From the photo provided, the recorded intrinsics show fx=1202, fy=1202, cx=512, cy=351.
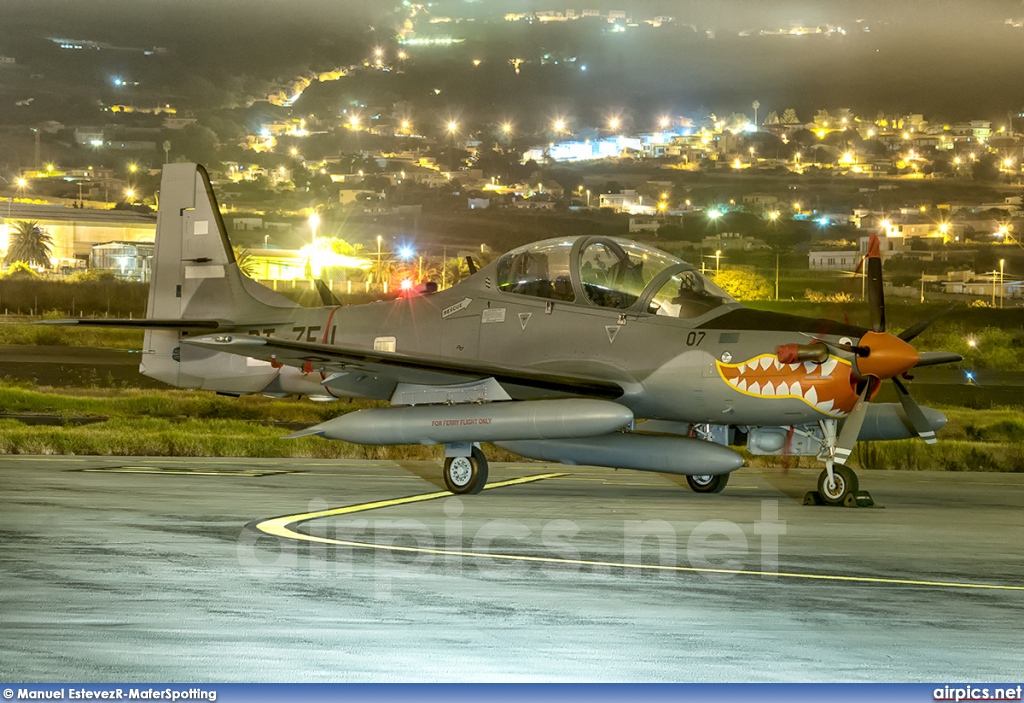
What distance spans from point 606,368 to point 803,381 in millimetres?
2738

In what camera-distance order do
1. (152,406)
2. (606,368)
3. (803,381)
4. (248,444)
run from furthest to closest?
(152,406) < (248,444) < (606,368) < (803,381)

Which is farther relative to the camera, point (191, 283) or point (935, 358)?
point (191, 283)

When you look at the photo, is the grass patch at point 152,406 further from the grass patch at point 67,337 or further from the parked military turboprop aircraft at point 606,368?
the grass patch at point 67,337

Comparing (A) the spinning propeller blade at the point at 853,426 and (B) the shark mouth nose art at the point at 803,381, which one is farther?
(A) the spinning propeller blade at the point at 853,426

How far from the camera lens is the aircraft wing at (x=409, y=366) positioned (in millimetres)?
15773

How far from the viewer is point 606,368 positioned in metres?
16.1

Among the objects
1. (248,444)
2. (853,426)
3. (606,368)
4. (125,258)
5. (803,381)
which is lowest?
(248,444)

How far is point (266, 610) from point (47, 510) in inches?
255

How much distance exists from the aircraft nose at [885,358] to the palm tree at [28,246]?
127 metres

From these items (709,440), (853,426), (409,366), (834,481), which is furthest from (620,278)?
(834,481)

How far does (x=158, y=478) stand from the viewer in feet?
57.8

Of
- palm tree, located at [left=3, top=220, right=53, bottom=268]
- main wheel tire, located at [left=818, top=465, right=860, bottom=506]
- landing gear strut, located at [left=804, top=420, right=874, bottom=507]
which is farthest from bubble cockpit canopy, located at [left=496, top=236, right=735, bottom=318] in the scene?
palm tree, located at [left=3, top=220, right=53, bottom=268]

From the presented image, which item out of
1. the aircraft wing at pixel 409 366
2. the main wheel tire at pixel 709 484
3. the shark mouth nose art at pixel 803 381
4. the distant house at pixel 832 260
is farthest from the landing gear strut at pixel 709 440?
the distant house at pixel 832 260

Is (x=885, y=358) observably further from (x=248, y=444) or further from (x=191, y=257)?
(x=248, y=444)
